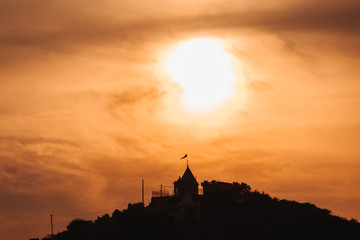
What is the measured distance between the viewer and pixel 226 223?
453 feet

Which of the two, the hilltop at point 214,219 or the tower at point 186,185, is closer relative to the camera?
the hilltop at point 214,219

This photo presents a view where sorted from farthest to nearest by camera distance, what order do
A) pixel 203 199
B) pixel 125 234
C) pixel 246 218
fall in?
pixel 203 199, pixel 246 218, pixel 125 234

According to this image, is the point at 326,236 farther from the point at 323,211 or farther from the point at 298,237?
the point at 323,211

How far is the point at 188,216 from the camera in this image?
5487 inches

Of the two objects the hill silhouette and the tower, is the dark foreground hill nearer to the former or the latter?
the hill silhouette

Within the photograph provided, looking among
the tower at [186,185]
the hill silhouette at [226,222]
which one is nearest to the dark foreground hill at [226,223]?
the hill silhouette at [226,222]

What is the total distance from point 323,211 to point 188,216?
33909mm

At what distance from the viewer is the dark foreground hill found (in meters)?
134

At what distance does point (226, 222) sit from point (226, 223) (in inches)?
39.5

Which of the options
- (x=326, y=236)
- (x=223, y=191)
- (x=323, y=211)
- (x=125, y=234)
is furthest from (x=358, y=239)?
(x=125, y=234)

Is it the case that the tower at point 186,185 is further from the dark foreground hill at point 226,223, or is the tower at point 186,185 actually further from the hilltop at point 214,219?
the dark foreground hill at point 226,223

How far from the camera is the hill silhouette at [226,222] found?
134125 millimetres

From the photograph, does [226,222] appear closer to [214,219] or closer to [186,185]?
[214,219]

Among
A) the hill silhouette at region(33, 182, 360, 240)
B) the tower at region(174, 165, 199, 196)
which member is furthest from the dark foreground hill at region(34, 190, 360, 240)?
the tower at region(174, 165, 199, 196)
